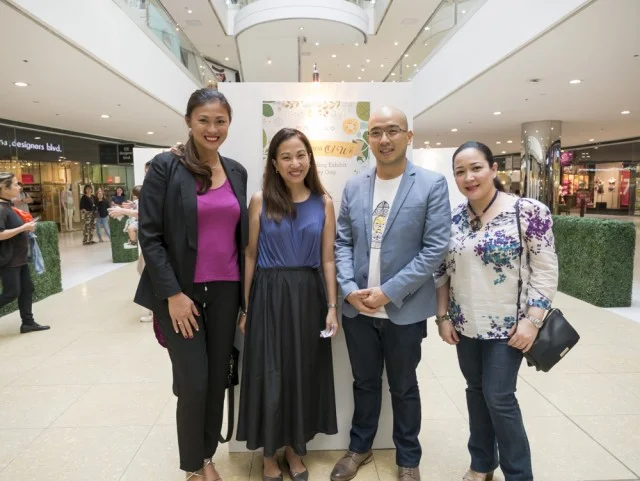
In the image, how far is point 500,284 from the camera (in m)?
1.86

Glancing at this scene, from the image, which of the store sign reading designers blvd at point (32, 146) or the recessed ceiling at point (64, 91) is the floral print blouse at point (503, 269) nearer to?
the recessed ceiling at point (64, 91)

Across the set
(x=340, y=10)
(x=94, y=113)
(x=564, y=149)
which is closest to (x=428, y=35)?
(x=340, y=10)

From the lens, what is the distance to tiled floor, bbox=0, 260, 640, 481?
2.40 m

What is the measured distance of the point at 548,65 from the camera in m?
7.13

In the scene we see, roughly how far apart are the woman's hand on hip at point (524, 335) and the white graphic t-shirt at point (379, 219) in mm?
533

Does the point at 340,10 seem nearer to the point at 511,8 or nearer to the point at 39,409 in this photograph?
the point at 511,8

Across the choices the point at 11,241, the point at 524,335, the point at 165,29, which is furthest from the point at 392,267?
the point at 165,29

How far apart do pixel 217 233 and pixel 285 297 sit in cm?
43

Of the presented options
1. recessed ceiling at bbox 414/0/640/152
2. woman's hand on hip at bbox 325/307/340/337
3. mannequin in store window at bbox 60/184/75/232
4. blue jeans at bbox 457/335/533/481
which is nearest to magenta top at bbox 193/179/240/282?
woman's hand on hip at bbox 325/307/340/337

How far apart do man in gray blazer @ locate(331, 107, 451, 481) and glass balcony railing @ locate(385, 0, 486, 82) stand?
24.9 feet

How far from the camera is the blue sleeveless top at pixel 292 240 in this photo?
212 cm

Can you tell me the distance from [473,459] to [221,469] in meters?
1.28

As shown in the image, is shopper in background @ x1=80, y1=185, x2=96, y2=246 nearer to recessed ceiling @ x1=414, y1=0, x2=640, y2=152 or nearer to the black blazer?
recessed ceiling @ x1=414, y1=0, x2=640, y2=152

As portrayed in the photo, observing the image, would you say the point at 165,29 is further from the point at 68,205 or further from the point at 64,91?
the point at 68,205
